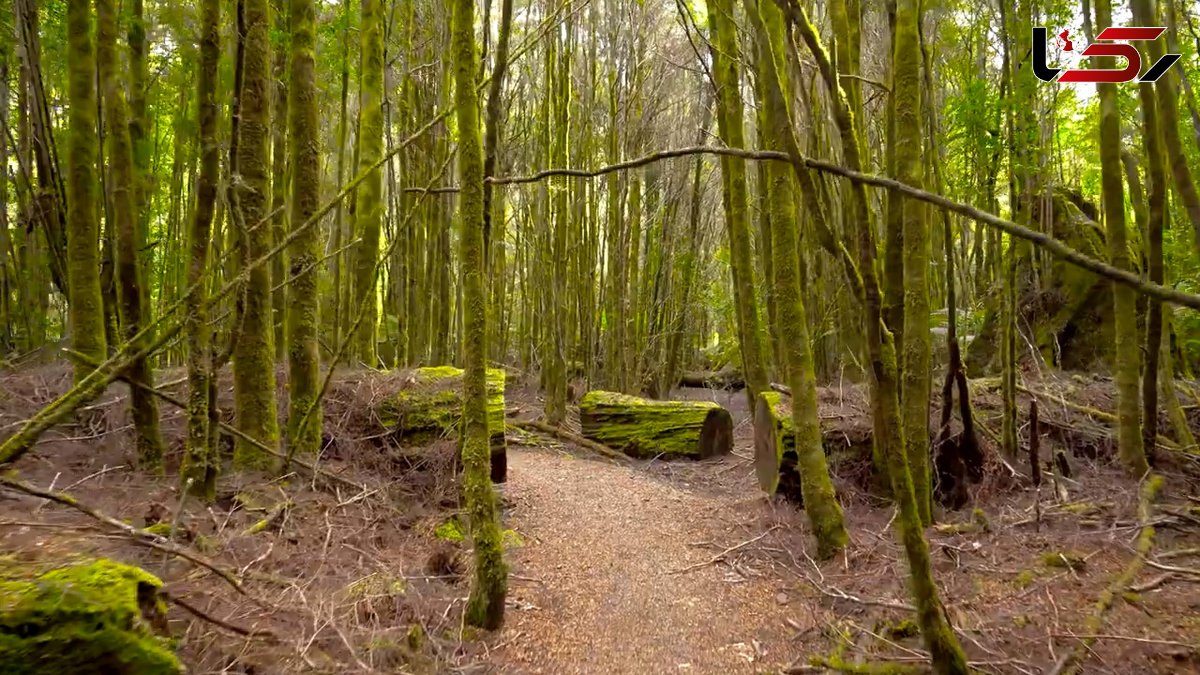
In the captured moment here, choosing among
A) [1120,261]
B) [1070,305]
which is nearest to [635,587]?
[1120,261]

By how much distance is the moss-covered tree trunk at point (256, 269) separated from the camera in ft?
12.4

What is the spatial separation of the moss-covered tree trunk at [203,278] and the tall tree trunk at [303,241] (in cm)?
111

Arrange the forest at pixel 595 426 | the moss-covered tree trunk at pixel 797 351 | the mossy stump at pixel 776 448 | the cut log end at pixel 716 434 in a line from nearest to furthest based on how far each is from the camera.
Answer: the forest at pixel 595 426, the moss-covered tree trunk at pixel 797 351, the mossy stump at pixel 776 448, the cut log end at pixel 716 434

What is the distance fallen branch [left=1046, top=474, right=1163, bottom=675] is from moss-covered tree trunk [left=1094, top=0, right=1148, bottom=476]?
712mm

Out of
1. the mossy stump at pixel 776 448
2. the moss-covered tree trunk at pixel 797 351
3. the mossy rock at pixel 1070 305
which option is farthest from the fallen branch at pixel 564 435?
the mossy rock at pixel 1070 305

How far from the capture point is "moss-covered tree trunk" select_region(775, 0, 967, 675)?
2271mm

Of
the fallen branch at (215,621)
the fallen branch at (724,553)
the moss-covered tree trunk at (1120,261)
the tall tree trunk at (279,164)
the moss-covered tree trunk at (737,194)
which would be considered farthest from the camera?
the moss-covered tree trunk at (737,194)

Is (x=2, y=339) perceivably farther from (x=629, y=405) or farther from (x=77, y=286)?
(x=629, y=405)

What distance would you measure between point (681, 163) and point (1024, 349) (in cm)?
665

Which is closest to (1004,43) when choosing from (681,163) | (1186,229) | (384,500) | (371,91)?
(1186,229)

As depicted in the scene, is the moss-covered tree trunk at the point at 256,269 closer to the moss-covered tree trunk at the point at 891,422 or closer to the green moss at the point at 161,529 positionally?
the green moss at the point at 161,529

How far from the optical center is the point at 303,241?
438 centimetres

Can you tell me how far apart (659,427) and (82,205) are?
5.95 metres

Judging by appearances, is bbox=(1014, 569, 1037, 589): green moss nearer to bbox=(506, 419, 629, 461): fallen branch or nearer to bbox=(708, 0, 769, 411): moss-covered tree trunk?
bbox=(708, 0, 769, 411): moss-covered tree trunk
